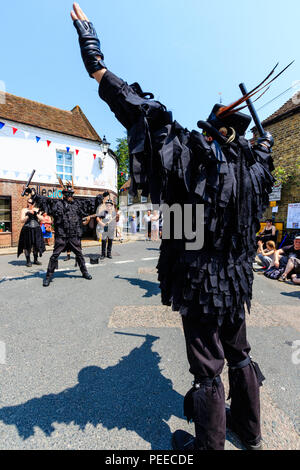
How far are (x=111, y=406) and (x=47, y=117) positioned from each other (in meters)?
15.7

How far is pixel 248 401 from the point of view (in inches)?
57.2

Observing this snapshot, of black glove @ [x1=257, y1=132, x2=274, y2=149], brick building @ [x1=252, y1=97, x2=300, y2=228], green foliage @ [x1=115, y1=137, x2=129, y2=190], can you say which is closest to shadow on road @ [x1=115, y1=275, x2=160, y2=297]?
black glove @ [x1=257, y1=132, x2=274, y2=149]

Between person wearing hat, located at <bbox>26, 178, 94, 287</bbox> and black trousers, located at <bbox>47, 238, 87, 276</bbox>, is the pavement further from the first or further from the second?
person wearing hat, located at <bbox>26, 178, 94, 287</bbox>

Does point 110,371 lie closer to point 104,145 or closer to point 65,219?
point 65,219

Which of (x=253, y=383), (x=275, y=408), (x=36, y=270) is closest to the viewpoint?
(x=253, y=383)

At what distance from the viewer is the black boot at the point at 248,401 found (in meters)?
1.45

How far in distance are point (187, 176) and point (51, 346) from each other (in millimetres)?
2524

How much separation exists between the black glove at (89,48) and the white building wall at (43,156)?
12.1m

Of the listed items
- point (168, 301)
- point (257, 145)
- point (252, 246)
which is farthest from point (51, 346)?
point (257, 145)

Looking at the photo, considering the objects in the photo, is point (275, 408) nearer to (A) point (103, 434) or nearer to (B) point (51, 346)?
(A) point (103, 434)

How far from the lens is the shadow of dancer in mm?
1626

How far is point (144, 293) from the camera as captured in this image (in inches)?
183

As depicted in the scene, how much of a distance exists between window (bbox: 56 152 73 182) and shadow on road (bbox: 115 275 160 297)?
9546 millimetres

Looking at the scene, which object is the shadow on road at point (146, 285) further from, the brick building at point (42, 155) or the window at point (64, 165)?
the window at point (64, 165)
